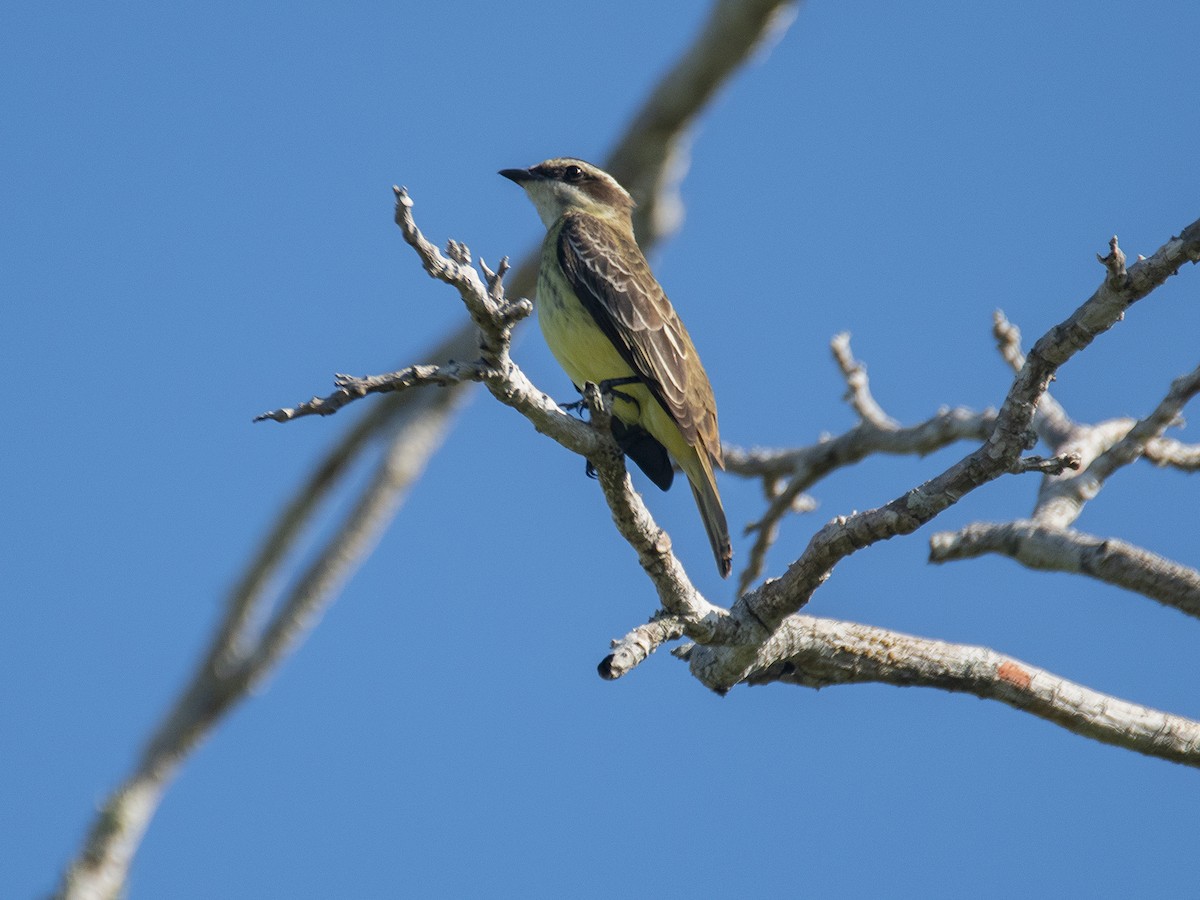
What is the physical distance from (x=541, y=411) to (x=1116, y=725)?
257 centimetres

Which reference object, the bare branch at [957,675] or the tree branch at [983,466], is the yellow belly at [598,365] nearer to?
the bare branch at [957,675]

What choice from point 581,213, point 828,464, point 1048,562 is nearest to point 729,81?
point 581,213

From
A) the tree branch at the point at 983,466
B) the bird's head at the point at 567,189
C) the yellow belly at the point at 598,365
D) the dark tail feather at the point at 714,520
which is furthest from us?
the bird's head at the point at 567,189

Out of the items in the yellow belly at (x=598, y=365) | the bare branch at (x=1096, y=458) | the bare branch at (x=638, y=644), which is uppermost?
the yellow belly at (x=598, y=365)

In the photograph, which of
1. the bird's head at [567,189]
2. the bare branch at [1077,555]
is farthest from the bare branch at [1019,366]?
the bird's head at [567,189]

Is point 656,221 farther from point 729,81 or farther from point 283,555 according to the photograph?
point 283,555

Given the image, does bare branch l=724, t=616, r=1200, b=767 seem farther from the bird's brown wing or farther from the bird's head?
the bird's head

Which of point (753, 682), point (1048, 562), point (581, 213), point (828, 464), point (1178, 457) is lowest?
point (753, 682)

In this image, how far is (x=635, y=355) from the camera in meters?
7.54

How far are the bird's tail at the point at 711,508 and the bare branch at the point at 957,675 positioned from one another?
0.82 meters

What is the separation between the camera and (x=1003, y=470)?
4656mm

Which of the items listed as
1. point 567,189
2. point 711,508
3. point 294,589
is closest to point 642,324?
point 711,508

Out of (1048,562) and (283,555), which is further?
(283,555)

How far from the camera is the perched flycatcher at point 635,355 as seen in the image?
24.5 feet
